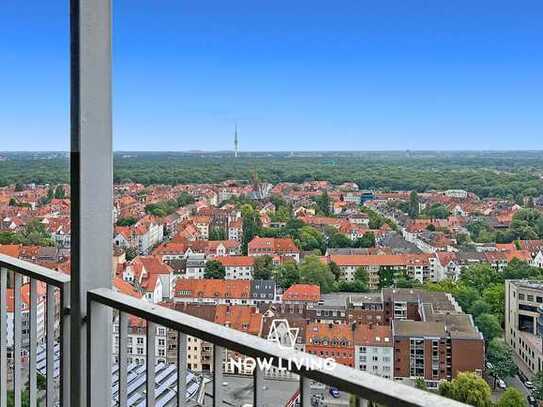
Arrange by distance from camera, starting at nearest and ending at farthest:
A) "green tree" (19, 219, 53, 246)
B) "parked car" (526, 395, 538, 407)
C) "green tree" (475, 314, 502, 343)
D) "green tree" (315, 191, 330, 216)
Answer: "parked car" (526, 395, 538, 407) → "green tree" (475, 314, 502, 343) → "green tree" (315, 191, 330, 216) → "green tree" (19, 219, 53, 246)

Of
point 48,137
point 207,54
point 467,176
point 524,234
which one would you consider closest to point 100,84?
point 207,54

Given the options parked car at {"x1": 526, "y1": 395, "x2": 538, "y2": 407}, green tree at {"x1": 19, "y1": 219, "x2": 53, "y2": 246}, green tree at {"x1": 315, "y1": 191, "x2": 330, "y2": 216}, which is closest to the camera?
parked car at {"x1": 526, "y1": 395, "x2": 538, "y2": 407}

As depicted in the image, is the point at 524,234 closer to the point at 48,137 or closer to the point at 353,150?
the point at 353,150

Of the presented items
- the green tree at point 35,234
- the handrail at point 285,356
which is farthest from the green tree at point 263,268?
the green tree at point 35,234

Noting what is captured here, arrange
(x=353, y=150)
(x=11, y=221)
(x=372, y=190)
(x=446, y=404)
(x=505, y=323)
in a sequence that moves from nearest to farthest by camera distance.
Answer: (x=446, y=404) < (x=505, y=323) < (x=372, y=190) < (x=353, y=150) < (x=11, y=221)

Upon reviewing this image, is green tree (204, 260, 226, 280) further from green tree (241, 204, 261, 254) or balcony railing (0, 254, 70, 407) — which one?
balcony railing (0, 254, 70, 407)

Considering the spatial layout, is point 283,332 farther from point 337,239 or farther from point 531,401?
point 531,401

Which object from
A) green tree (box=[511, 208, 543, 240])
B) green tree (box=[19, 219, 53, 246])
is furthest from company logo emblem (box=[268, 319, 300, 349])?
green tree (box=[19, 219, 53, 246])
